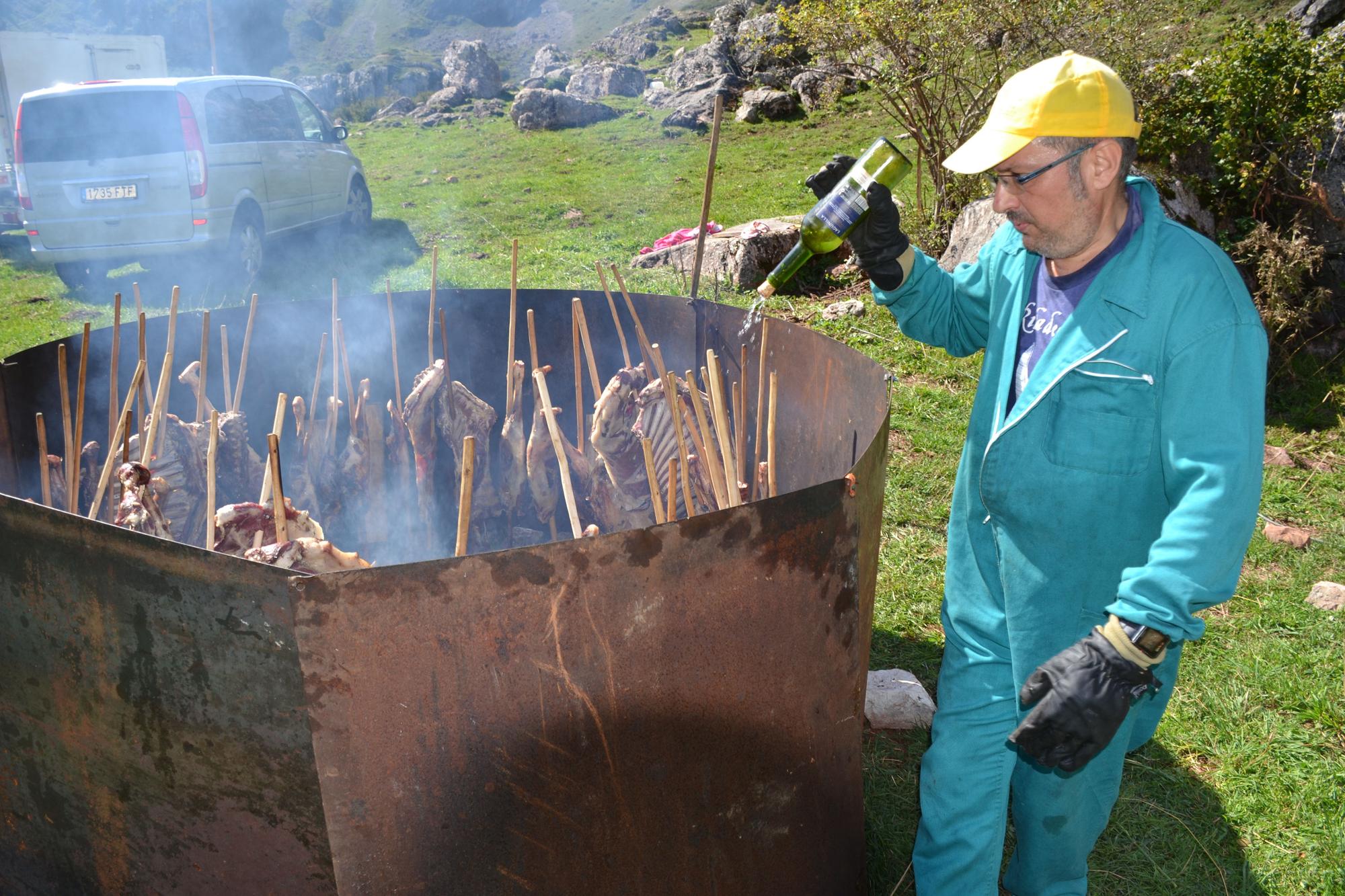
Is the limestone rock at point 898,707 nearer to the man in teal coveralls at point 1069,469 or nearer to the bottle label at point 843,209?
the man in teal coveralls at point 1069,469

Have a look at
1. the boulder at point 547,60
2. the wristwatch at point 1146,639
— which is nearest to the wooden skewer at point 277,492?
the wristwatch at point 1146,639

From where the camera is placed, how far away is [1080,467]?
7.96ft

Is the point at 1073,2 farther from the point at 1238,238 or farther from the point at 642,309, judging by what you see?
the point at 642,309

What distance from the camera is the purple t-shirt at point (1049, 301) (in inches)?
96.3

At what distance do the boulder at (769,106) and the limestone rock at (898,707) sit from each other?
15.4 meters

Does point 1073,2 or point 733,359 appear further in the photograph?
point 1073,2

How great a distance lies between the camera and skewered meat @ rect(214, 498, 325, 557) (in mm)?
2818

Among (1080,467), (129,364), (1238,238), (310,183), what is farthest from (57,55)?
(1080,467)

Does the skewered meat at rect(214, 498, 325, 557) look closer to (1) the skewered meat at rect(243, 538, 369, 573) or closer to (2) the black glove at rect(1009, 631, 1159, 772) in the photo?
(1) the skewered meat at rect(243, 538, 369, 573)

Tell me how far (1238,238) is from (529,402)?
5.02 metres

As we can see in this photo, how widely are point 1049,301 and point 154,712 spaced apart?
229cm

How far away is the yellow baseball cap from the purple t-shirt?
23cm

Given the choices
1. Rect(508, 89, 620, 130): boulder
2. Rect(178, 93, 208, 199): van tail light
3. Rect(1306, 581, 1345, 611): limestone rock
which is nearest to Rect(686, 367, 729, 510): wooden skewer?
Rect(1306, 581, 1345, 611): limestone rock

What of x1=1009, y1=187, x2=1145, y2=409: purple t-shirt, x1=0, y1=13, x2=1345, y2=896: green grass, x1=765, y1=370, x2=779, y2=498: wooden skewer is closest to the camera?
x1=1009, y1=187, x2=1145, y2=409: purple t-shirt
